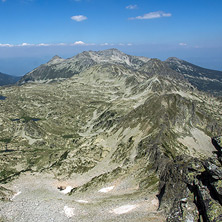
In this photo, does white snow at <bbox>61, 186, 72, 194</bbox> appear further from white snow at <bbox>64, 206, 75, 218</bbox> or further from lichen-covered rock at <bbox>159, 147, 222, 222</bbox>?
lichen-covered rock at <bbox>159, 147, 222, 222</bbox>

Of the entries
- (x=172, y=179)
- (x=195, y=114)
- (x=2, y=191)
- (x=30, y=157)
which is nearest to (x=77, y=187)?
(x=2, y=191)

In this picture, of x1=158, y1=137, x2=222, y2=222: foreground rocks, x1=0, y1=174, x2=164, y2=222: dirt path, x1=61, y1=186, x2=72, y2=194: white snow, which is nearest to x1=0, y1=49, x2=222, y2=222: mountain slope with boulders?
x1=158, y1=137, x2=222, y2=222: foreground rocks

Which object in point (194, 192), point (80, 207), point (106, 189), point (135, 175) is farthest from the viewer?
point (135, 175)

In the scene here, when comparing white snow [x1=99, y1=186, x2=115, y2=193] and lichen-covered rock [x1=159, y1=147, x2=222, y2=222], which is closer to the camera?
lichen-covered rock [x1=159, y1=147, x2=222, y2=222]

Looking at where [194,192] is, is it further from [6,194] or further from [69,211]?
[6,194]

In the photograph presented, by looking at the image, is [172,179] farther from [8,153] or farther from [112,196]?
[8,153]

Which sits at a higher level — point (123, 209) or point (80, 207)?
point (123, 209)

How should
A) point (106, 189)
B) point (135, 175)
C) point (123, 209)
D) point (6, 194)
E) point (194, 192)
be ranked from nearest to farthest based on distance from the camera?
1. point (194, 192)
2. point (123, 209)
3. point (6, 194)
4. point (106, 189)
5. point (135, 175)

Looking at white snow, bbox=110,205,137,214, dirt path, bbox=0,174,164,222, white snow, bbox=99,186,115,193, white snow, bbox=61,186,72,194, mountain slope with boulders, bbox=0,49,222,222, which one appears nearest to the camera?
mountain slope with boulders, bbox=0,49,222,222

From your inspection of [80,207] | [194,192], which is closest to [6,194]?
[80,207]

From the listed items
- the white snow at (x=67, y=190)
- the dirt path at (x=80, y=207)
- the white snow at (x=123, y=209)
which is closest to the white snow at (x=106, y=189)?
the dirt path at (x=80, y=207)
